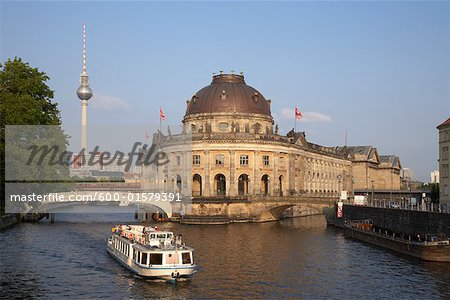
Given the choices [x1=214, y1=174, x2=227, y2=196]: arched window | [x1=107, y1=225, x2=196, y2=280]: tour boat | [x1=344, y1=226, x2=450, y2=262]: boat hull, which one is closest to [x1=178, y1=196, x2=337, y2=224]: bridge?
[x1=214, y1=174, x2=227, y2=196]: arched window

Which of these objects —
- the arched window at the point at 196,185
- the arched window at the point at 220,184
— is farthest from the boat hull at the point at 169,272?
the arched window at the point at 196,185

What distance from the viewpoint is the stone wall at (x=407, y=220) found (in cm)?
5972

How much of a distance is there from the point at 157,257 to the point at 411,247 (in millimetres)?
27294

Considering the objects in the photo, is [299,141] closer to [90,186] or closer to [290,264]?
[90,186]

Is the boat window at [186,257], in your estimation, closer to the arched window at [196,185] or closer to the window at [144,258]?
the window at [144,258]

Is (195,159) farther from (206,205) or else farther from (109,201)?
(109,201)

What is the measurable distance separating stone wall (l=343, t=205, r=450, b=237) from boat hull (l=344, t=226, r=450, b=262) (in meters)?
3.24

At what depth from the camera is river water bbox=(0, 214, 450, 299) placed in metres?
44.2

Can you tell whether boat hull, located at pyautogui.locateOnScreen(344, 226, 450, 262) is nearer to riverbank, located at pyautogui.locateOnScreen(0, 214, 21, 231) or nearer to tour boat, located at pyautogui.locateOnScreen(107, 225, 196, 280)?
tour boat, located at pyautogui.locateOnScreen(107, 225, 196, 280)

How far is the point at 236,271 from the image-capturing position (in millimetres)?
52906

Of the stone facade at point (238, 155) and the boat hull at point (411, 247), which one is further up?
the stone facade at point (238, 155)

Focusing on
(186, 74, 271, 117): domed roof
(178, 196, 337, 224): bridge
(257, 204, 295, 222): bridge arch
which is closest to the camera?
(178, 196, 337, 224): bridge

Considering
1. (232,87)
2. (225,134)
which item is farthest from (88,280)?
(232,87)

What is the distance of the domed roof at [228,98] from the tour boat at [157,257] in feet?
237
